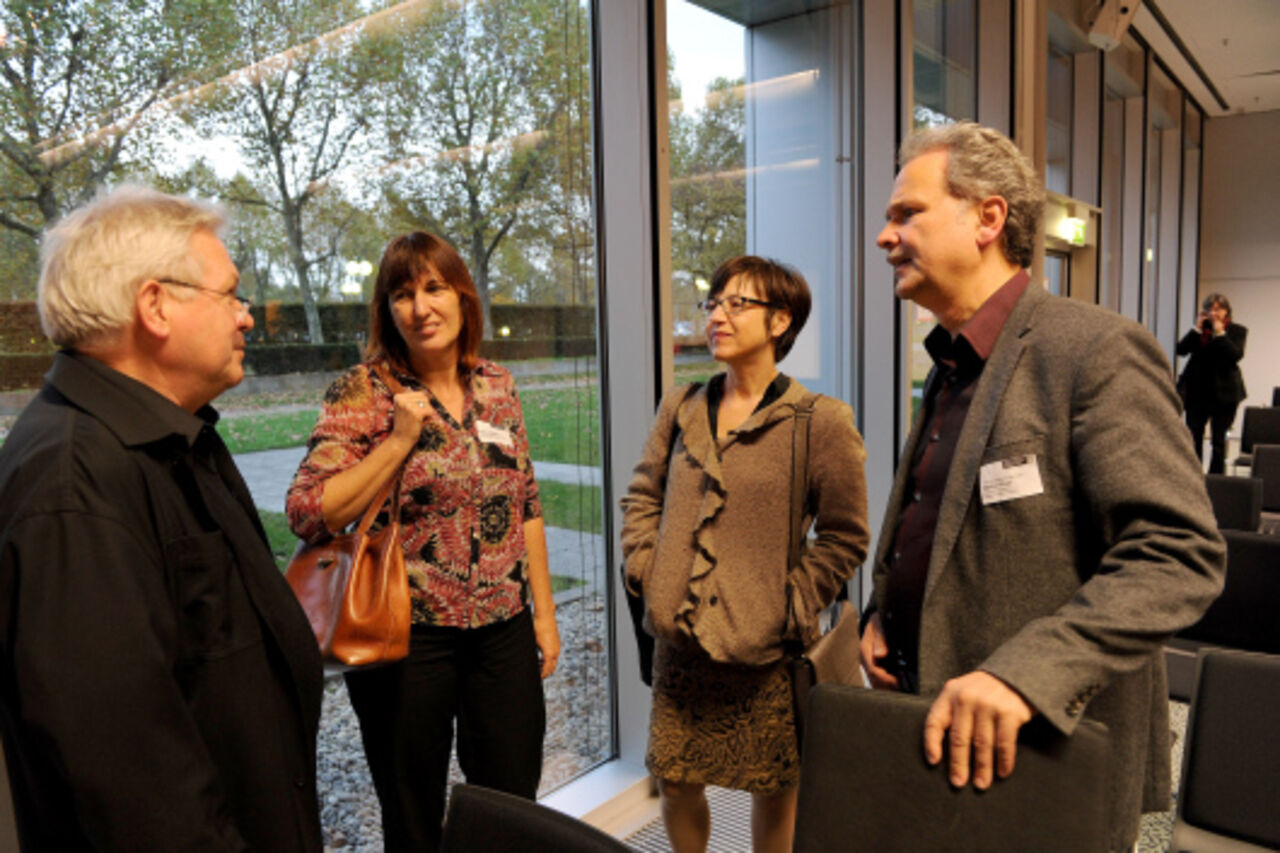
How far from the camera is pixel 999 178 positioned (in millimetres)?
1430

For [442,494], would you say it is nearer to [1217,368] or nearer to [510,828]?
[510,828]

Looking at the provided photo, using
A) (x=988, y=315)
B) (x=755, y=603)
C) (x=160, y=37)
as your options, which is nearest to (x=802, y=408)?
(x=755, y=603)

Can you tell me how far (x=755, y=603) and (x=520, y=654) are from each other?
560mm

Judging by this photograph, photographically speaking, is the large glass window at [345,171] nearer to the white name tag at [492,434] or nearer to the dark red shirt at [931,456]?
the white name tag at [492,434]

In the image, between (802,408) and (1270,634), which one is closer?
(802,408)

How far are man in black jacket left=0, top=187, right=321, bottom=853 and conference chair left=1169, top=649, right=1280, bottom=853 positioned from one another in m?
1.64

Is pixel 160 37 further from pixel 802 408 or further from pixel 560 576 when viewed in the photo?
pixel 560 576

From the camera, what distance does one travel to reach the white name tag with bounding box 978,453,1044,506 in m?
1.27

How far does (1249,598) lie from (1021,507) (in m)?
1.87

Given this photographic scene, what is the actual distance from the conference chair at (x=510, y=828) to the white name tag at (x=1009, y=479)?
0.76 m

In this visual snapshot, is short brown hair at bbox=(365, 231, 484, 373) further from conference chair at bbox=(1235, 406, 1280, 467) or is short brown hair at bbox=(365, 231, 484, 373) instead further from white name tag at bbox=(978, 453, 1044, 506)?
conference chair at bbox=(1235, 406, 1280, 467)

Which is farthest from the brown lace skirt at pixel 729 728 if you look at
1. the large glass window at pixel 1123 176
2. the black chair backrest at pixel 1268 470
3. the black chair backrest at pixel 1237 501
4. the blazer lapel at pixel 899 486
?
the large glass window at pixel 1123 176

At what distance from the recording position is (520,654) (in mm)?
1957

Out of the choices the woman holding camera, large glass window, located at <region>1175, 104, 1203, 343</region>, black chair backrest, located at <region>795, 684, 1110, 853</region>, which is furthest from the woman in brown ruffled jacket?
large glass window, located at <region>1175, 104, 1203, 343</region>
